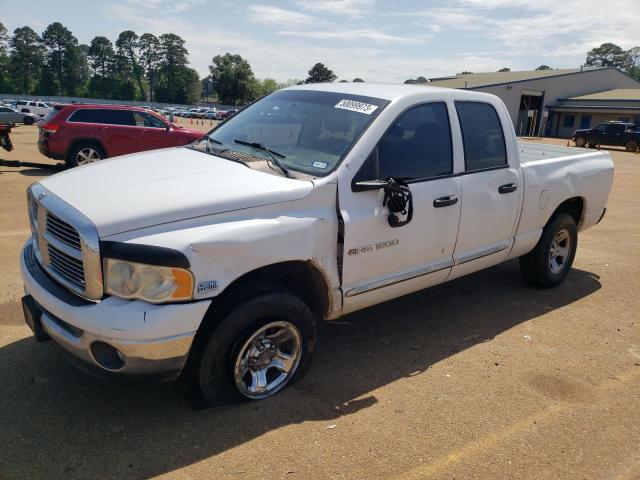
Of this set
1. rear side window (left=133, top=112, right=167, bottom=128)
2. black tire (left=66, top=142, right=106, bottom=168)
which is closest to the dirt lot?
black tire (left=66, top=142, right=106, bottom=168)

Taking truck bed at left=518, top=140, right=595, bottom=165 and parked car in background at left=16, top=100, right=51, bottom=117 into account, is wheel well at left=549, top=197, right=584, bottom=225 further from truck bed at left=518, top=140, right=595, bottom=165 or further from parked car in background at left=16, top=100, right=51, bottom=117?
parked car in background at left=16, top=100, right=51, bottom=117

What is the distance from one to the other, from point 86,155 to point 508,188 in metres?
10.6

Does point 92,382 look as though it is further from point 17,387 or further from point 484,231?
point 484,231

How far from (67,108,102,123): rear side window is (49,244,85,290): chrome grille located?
10378mm

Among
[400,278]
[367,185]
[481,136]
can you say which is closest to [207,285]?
[367,185]

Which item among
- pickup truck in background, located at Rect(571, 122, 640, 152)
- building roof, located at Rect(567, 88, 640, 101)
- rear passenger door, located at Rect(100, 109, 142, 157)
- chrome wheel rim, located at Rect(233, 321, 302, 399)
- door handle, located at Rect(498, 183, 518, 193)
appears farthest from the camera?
building roof, located at Rect(567, 88, 640, 101)

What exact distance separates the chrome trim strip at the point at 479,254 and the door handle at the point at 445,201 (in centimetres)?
53

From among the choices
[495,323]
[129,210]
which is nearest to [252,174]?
[129,210]

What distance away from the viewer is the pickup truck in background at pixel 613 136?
31.1 metres

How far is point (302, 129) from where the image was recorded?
388 cm

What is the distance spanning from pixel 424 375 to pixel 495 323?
51.4 inches

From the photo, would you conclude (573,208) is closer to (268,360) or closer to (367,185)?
(367,185)

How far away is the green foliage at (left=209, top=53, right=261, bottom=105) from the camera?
10412 cm

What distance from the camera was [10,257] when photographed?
5.81 meters
